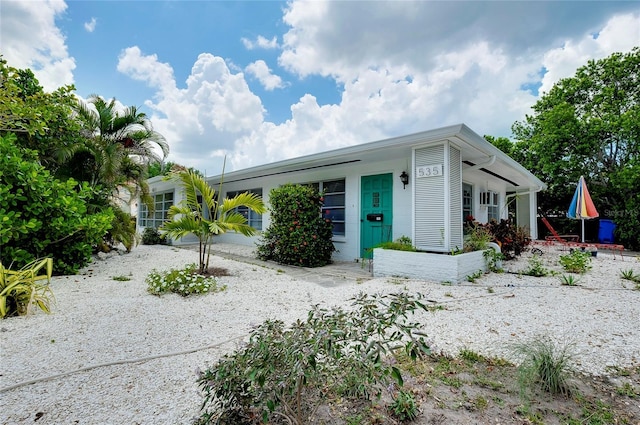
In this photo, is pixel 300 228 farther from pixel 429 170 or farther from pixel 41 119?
pixel 41 119

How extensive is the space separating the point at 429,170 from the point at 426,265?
168 cm

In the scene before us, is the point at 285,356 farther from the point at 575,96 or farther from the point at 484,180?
the point at 575,96

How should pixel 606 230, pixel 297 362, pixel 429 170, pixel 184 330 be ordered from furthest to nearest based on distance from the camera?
pixel 606 230, pixel 429 170, pixel 184 330, pixel 297 362

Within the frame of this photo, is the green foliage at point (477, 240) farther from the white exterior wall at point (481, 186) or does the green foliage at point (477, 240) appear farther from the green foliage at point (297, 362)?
the green foliage at point (297, 362)

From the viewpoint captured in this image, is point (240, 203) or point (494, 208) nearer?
point (240, 203)

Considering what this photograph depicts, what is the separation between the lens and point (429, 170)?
Result: 5.07 metres

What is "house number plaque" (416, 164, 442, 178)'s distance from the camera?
196 inches

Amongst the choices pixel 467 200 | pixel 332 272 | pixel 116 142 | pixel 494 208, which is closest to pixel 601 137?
pixel 494 208

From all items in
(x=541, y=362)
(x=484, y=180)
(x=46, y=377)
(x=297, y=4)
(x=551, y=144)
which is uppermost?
(x=297, y=4)

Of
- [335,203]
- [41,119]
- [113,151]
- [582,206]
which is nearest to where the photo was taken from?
[41,119]

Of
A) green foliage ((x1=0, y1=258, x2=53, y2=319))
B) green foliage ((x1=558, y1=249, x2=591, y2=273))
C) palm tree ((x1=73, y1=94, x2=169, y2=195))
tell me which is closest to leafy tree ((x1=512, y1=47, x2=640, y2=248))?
green foliage ((x1=558, y1=249, x2=591, y2=273))

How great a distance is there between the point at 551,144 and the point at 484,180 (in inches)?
221

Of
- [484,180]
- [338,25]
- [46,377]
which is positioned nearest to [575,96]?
[484,180]

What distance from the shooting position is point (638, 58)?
10.9 meters
